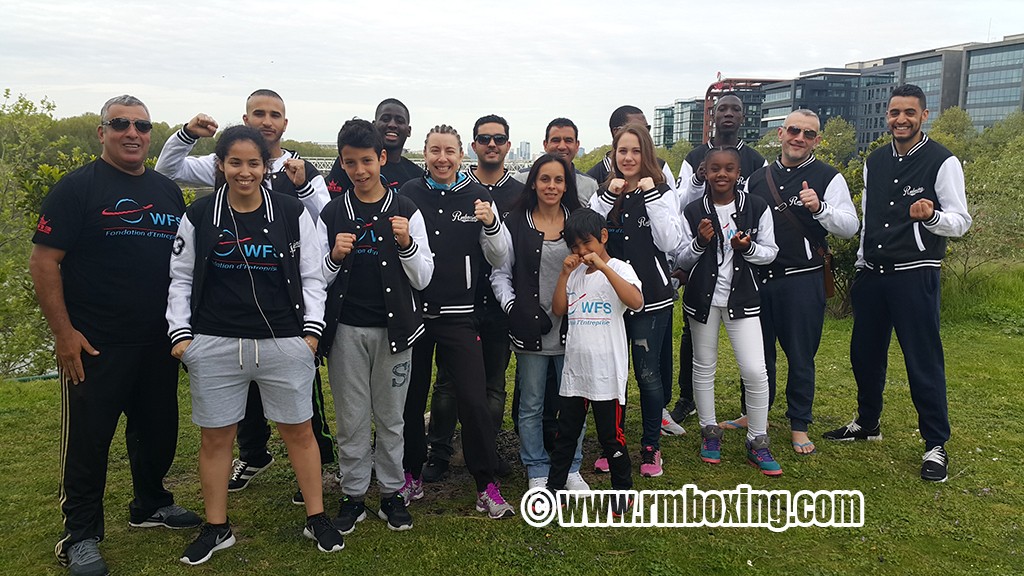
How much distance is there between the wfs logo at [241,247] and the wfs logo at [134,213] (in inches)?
20.0

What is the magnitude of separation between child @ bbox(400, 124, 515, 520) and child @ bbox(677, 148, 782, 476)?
1.57 meters

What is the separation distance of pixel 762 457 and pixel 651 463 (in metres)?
0.84

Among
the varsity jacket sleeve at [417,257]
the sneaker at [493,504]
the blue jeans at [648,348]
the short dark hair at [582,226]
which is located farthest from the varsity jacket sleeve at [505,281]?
the sneaker at [493,504]

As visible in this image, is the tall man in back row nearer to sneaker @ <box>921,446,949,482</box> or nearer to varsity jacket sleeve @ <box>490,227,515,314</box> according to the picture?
sneaker @ <box>921,446,949,482</box>

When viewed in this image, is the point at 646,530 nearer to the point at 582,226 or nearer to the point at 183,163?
the point at 582,226

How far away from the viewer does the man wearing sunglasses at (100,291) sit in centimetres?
386

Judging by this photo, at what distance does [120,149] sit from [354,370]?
178 centimetres

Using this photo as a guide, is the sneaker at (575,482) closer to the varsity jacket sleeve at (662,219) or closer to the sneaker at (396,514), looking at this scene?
the sneaker at (396,514)

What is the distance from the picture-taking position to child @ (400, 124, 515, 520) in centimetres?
451

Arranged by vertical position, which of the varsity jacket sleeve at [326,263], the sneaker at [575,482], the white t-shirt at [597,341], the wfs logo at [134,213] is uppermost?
the wfs logo at [134,213]

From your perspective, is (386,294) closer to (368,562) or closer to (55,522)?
(368,562)

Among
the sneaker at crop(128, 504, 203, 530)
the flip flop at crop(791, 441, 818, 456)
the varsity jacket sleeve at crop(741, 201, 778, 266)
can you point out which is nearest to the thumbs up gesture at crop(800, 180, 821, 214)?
the varsity jacket sleeve at crop(741, 201, 778, 266)

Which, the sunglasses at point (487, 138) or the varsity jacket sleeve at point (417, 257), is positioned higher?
the sunglasses at point (487, 138)

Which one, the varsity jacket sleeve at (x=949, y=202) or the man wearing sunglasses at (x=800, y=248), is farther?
the man wearing sunglasses at (x=800, y=248)
